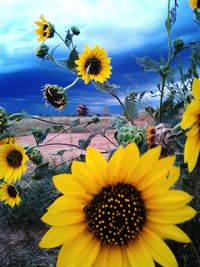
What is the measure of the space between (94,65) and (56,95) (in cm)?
27

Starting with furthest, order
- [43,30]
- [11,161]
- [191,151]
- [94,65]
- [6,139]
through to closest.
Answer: [43,30] < [94,65] < [11,161] < [6,139] < [191,151]

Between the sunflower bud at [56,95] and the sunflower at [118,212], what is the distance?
0.86m

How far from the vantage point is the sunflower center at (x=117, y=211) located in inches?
32.6

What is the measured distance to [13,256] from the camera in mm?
2227

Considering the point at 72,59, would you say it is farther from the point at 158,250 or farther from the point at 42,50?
the point at 158,250

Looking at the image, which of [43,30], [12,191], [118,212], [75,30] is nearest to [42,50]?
[75,30]

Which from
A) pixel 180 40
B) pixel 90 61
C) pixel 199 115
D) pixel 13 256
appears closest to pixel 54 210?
pixel 199 115

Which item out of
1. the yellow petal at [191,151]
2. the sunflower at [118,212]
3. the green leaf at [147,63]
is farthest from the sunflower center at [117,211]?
the green leaf at [147,63]

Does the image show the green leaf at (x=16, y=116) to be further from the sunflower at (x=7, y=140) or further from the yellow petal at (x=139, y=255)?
the yellow petal at (x=139, y=255)

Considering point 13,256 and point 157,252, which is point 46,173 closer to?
point 13,256

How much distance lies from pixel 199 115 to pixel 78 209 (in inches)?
10.4

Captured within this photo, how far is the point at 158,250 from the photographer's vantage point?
2.63ft

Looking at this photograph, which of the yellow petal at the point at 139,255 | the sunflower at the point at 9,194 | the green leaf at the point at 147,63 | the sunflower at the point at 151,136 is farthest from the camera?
the sunflower at the point at 9,194

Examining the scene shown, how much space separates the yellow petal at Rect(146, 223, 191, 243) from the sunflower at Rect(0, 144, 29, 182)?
0.91 meters
